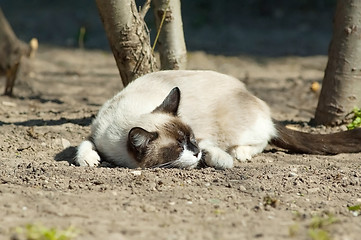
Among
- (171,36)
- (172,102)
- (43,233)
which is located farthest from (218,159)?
(43,233)

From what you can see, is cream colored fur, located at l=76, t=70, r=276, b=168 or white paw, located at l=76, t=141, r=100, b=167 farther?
cream colored fur, located at l=76, t=70, r=276, b=168

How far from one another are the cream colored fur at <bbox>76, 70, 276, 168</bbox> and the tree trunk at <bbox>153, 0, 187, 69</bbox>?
0.70m

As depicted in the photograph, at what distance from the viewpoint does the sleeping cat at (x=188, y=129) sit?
450 centimetres

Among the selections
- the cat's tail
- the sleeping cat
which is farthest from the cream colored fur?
the cat's tail

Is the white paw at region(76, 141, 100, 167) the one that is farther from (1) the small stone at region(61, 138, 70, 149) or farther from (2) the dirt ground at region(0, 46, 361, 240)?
(1) the small stone at region(61, 138, 70, 149)

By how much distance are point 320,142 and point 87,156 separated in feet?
6.77

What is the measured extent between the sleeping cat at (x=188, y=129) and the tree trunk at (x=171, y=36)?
0.70 m

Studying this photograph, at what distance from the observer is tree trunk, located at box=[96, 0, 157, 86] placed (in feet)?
17.0

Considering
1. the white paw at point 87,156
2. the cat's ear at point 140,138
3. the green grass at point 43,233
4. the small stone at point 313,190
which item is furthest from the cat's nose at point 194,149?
the green grass at point 43,233

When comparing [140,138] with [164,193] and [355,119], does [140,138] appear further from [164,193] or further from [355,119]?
[355,119]

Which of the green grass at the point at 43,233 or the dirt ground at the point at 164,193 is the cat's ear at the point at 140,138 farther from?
the green grass at the point at 43,233

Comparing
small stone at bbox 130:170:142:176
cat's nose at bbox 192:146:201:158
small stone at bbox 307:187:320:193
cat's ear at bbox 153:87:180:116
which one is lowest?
small stone at bbox 130:170:142:176

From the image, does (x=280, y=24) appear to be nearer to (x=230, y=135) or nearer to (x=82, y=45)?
(x=82, y=45)

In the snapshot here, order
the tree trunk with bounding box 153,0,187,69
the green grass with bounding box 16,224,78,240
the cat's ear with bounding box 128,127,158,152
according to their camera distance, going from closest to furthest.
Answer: the green grass with bounding box 16,224,78,240, the cat's ear with bounding box 128,127,158,152, the tree trunk with bounding box 153,0,187,69
